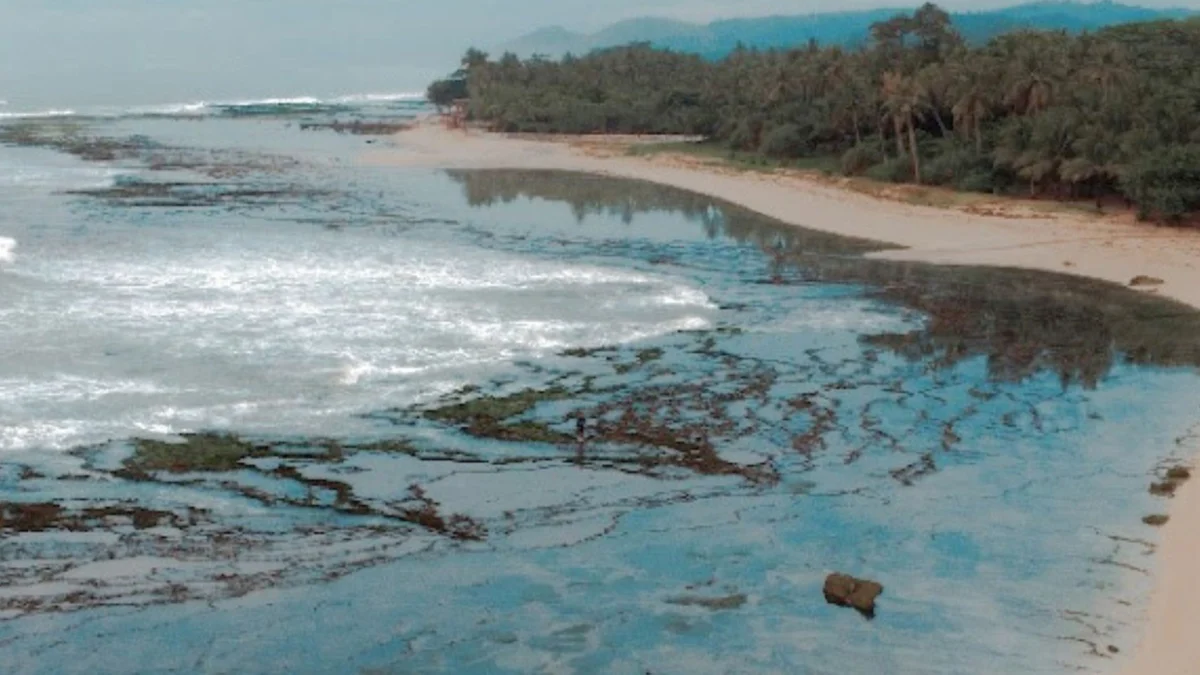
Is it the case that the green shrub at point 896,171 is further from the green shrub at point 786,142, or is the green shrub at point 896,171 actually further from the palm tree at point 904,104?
the green shrub at point 786,142

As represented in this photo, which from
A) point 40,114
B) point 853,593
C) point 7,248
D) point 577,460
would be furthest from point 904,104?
point 40,114

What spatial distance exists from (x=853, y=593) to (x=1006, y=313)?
18.4m

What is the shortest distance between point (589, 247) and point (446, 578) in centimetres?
2785

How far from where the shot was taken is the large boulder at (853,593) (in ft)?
49.6

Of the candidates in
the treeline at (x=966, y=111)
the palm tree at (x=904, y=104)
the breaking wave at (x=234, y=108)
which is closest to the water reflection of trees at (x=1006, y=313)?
the treeline at (x=966, y=111)

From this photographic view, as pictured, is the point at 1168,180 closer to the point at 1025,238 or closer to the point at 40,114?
the point at 1025,238

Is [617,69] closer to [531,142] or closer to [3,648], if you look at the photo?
[531,142]

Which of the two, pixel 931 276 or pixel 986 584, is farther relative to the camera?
pixel 931 276

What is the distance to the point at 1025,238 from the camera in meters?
42.2

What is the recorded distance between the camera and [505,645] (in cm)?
1419

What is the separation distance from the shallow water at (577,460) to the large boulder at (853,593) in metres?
0.18

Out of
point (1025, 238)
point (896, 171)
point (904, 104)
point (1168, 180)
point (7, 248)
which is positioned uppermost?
point (904, 104)

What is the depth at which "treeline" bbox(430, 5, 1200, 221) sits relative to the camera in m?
44.8

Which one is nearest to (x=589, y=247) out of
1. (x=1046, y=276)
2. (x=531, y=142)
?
(x=1046, y=276)
